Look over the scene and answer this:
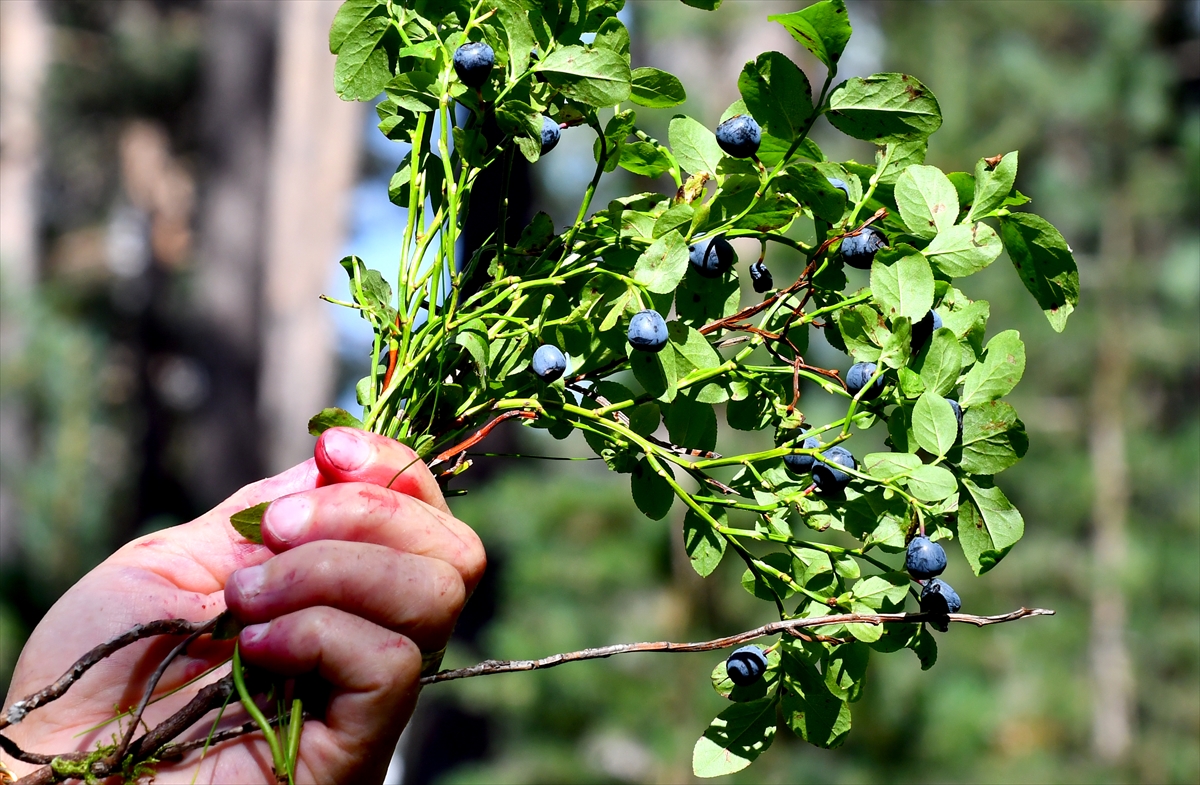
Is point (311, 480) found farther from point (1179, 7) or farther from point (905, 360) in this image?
point (1179, 7)

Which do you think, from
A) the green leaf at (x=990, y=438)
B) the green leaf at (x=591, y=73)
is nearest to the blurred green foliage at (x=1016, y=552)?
the green leaf at (x=990, y=438)

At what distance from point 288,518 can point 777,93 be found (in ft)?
1.70

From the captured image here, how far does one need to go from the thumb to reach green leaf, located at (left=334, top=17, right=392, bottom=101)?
0.94 ft

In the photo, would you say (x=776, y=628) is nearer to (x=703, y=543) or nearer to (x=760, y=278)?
(x=703, y=543)

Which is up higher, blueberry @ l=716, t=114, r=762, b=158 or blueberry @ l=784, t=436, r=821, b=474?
blueberry @ l=716, t=114, r=762, b=158

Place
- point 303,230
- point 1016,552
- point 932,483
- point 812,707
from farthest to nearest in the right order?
1. point 303,230
2. point 1016,552
3. point 812,707
4. point 932,483

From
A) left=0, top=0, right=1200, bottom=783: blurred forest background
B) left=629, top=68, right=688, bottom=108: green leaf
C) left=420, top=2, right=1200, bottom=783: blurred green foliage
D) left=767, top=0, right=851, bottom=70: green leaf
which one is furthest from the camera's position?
left=0, top=0, right=1200, bottom=783: blurred forest background

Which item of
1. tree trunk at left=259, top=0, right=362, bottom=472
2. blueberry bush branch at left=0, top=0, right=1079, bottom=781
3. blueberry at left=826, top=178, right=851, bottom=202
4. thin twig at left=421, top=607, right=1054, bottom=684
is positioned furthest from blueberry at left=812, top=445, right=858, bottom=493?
tree trunk at left=259, top=0, right=362, bottom=472

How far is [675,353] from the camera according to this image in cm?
76

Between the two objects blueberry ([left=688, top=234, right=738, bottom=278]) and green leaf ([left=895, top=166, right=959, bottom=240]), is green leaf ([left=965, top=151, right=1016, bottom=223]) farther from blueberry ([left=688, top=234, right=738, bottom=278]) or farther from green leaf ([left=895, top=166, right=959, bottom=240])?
blueberry ([left=688, top=234, right=738, bottom=278])

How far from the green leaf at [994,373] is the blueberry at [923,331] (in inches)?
1.7

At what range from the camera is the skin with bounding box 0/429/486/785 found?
0.74m

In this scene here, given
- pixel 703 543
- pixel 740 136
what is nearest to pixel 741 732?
pixel 703 543

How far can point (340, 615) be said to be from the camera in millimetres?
746
